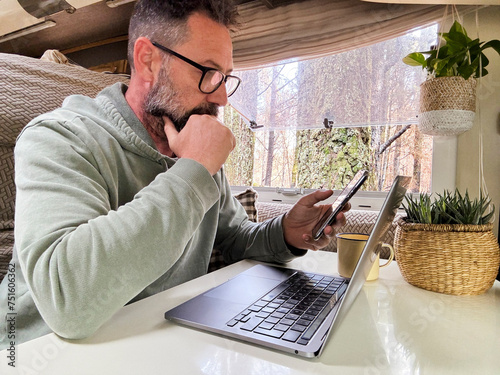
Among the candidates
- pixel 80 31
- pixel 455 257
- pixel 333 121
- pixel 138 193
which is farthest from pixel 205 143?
pixel 80 31

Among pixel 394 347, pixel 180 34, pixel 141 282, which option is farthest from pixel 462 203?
pixel 180 34

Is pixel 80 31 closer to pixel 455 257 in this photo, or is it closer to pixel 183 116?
pixel 183 116

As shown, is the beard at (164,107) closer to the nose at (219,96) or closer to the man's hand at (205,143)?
the nose at (219,96)

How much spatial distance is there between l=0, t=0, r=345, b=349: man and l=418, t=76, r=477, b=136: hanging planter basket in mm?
723

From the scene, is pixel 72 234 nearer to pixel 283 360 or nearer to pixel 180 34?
pixel 283 360

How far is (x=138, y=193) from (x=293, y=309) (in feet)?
0.94

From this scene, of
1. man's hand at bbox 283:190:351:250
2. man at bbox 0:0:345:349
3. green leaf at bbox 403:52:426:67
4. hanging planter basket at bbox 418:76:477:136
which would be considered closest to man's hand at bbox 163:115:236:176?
man at bbox 0:0:345:349

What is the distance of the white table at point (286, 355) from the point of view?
1.18 ft

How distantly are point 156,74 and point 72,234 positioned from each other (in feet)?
1.81

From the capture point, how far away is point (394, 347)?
423 mm

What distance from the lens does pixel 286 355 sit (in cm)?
39

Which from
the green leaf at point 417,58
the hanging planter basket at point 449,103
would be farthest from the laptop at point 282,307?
the green leaf at point 417,58

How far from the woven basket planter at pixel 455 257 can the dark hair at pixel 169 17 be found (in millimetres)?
704

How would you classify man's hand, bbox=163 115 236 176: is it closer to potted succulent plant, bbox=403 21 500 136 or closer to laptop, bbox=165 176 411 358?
laptop, bbox=165 176 411 358
